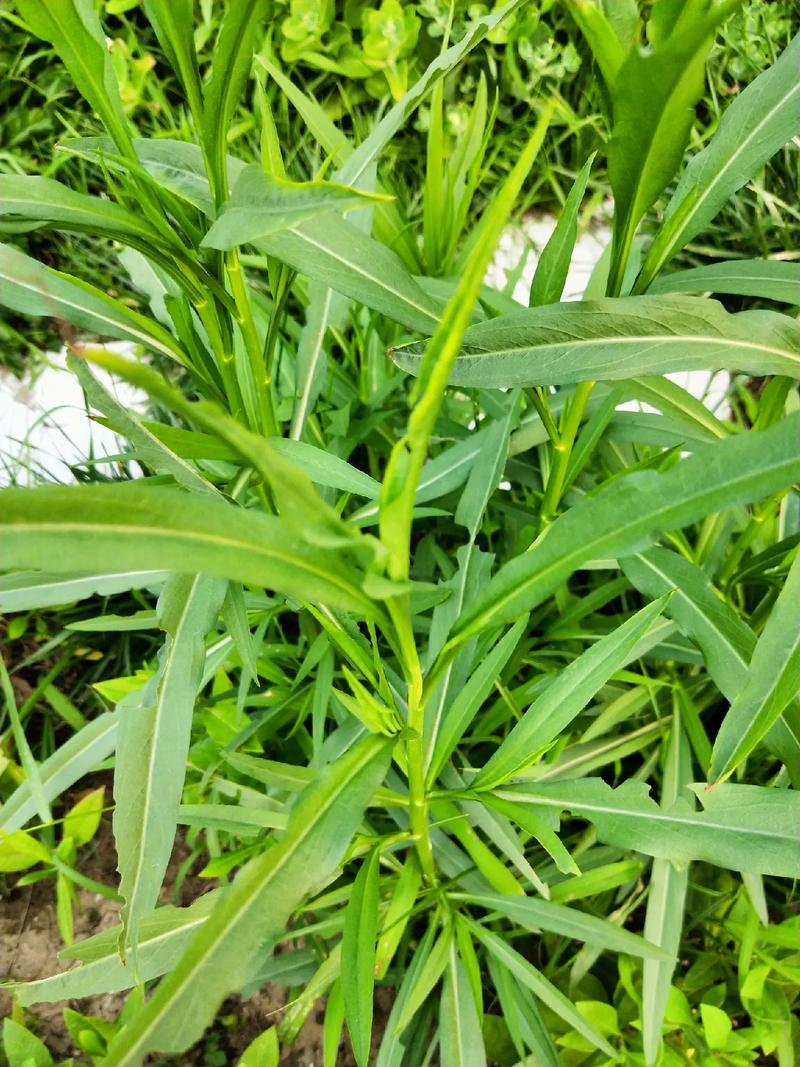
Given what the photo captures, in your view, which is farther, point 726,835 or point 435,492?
point 435,492

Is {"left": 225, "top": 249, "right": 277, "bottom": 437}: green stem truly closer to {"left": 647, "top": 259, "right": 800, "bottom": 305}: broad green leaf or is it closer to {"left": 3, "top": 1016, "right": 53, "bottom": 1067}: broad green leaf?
{"left": 647, "top": 259, "right": 800, "bottom": 305}: broad green leaf

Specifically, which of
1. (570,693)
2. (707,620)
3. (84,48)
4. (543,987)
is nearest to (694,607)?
(707,620)

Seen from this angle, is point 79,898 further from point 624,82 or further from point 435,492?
point 624,82

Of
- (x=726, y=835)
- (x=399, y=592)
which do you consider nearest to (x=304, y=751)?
(x=726, y=835)

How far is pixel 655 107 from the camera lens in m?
0.36

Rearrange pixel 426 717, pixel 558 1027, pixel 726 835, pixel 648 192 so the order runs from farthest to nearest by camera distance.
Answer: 1. pixel 558 1027
2. pixel 426 717
3. pixel 726 835
4. pixel 648 192

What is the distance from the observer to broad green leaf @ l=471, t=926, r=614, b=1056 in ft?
2.15

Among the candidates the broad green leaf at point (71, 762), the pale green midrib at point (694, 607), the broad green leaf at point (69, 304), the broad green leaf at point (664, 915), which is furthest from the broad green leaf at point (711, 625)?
the broad green leaf at point (71, 762)

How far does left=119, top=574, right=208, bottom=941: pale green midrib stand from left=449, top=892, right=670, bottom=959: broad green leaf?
34 centimetres

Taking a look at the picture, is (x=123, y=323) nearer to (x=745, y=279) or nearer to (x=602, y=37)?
(x=602, y=37)

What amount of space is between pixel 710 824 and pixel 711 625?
0.16 metres

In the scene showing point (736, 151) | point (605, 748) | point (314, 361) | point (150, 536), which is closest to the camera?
point (150, 536)

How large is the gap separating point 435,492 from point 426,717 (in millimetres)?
242

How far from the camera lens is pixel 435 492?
30.2 inches
